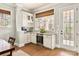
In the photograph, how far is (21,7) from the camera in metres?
1.46

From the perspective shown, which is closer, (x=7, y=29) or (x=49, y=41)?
(x=7, y=29)

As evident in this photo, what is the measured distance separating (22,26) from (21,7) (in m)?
0.34

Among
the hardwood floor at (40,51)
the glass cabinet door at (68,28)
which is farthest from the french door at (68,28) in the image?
the hardwood floor at (40,51)

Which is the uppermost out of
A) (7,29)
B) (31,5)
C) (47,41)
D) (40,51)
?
(31,5)

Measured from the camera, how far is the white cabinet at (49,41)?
150 cm

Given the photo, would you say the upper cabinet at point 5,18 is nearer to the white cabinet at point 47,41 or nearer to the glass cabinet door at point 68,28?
the white cabinet at point 47,41

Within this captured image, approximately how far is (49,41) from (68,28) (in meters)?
0.42

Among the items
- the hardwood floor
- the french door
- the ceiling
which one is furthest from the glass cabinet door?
the ceiling

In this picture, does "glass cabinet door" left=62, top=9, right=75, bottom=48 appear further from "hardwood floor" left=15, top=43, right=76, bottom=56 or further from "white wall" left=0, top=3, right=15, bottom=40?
"white wall" left=0, top=3, right=15, bottom=40

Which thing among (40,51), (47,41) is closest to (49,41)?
(47,41)

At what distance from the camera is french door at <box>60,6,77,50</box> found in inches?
55.8

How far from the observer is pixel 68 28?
1470 mm

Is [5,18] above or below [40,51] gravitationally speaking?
above

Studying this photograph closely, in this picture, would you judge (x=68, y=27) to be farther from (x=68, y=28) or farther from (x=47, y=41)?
(x=47, y=41)
